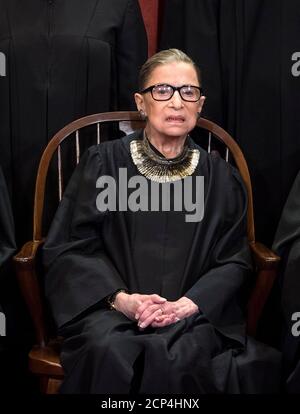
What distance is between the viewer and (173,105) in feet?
6.43

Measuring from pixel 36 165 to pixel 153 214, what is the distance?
1.91 feet

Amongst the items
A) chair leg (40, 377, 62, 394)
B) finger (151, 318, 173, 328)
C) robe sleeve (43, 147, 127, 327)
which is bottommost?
chair leg (40, 377, 62, 394)

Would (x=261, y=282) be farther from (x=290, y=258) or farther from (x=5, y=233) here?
(x=5, y=233)

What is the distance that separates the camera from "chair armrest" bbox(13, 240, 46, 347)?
1.88m

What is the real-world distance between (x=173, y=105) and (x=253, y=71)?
62 centimetres

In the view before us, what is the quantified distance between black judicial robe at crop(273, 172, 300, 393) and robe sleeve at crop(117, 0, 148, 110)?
0.70 m

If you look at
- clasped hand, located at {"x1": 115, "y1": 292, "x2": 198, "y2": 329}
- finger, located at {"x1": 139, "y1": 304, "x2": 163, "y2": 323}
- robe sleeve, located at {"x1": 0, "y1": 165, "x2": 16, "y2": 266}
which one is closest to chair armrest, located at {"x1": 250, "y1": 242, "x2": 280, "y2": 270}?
clasped hand, located at {"x1": 115, "y1": 292, "x2": 198, "y2": 329}

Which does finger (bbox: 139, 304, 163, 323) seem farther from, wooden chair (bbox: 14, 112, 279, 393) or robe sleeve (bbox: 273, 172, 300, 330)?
robe sleeve (bbox: 273, 172, 300, 330)

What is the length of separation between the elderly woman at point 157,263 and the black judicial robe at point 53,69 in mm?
350

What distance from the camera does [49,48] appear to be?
233 centimetres

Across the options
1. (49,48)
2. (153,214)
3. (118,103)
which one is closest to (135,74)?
(118,103)

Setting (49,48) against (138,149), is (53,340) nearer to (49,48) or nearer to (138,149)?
(138,149)

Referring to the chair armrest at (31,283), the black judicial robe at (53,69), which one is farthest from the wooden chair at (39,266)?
the black judicial robe at (53,69)

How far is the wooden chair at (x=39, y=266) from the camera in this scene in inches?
73.7
